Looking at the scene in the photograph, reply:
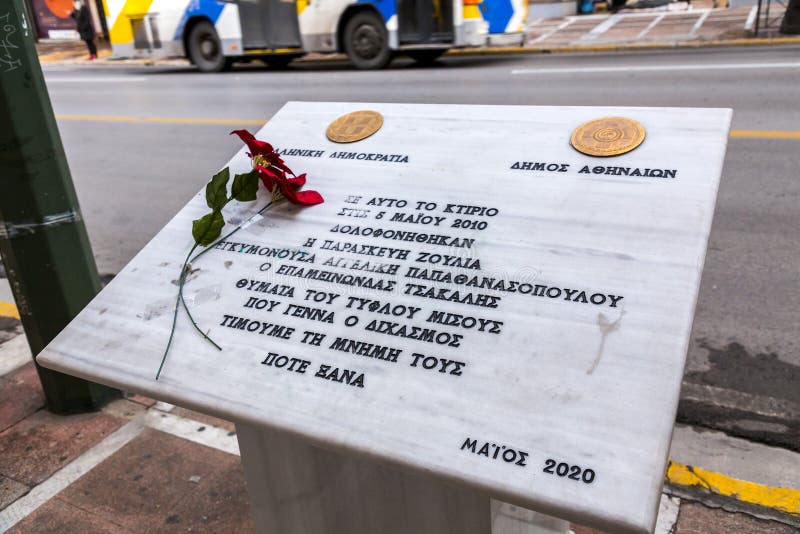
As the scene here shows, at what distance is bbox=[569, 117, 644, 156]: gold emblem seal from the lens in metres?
1.88

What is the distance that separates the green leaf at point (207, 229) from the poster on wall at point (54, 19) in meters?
24.0

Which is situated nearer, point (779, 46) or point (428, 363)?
point (428, 363)

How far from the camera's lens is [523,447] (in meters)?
1.34

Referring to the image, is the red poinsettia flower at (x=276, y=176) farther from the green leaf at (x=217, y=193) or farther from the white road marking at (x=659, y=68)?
the white road marking at (x=659, y=68)

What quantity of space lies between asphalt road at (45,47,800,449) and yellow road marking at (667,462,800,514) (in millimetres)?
373

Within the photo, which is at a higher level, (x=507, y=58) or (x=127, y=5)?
Answer: (x=127, y=5)

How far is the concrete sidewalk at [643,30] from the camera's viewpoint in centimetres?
1269

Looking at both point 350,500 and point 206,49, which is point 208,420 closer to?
point 350,500

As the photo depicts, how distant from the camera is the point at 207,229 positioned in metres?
2.03

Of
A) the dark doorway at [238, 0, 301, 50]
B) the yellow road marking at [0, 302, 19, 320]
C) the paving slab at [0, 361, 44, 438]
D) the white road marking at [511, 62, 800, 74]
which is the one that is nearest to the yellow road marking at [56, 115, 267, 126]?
the dark doorway at [238, 0, 301, 50]

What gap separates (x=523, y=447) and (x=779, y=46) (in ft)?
40.8

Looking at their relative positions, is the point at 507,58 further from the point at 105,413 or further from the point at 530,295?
the point at 530,295

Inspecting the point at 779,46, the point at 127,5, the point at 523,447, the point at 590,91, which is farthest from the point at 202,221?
the point at 127,5

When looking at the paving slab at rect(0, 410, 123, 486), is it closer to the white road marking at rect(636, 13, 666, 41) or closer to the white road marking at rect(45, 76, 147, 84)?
the white road marking at rect(45, 76, 147, 84)
